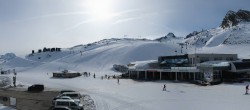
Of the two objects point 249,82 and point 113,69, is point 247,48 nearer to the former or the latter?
point 113,69

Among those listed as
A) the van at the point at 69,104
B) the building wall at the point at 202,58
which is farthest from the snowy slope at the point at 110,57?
the van at the point at 69,104

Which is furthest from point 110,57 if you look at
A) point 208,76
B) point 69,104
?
point 69,104

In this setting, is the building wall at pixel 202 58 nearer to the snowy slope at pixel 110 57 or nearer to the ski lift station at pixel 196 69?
the ski lift station at pixel 196 69

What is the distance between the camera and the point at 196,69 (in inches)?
2672

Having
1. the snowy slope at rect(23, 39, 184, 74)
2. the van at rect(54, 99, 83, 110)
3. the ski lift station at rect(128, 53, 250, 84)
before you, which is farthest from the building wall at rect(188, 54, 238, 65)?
the snowy slope at rect(23, 39, 184, 74)

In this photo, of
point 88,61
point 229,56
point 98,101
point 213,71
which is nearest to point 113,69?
point 88,61

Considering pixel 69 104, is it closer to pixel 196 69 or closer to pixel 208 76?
pixel 208 76

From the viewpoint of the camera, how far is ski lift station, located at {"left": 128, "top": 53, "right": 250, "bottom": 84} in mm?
64188

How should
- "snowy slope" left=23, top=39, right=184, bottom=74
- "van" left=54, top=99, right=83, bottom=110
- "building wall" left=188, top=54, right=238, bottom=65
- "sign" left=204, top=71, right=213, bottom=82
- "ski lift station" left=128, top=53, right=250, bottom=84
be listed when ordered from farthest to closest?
1. "snowy slope" left=23, top=39, right=184, bottom=74
2. "building wall" left=188, top=54, right=238, bottom=65
3. "ski lift station" left=128, top=53, right=250, bottom=84
4. "sign" left=204, top=71, right=213, bottom=82
5. "van" left=54, top=99, right=83, bottom=110

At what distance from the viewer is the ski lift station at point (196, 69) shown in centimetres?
6419

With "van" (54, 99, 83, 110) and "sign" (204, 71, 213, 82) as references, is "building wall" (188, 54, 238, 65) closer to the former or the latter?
"sign" (204, 71, 213, 82)

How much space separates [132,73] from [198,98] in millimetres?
42239

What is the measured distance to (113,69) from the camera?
12250cm

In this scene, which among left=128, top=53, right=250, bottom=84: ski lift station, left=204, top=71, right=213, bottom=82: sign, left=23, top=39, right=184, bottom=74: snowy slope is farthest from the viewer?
left=23, top=39, right=184, bottom=74: snowy slope
